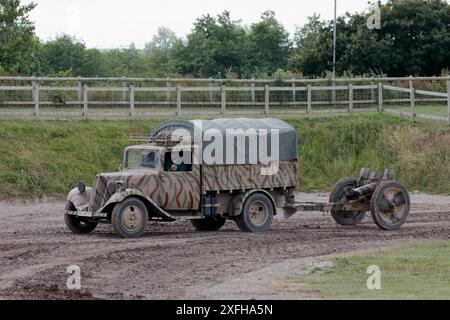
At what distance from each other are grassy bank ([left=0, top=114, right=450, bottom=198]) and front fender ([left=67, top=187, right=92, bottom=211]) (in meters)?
5.92

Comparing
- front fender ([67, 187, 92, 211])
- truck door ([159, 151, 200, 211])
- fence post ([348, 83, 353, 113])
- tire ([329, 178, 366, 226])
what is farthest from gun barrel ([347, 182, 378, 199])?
fence post ([348, 83, 353, 113])

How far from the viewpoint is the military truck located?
23281 mm

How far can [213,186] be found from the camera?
24.2m

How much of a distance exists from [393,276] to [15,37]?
38.5 meters

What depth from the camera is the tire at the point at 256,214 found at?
24.6m

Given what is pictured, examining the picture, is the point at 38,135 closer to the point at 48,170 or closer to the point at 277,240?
the point at 48,170

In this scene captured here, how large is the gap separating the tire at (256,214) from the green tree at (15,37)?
97.2ft

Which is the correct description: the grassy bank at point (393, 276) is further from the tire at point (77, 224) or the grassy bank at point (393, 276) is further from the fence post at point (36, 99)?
the fence post at point (36, 99)

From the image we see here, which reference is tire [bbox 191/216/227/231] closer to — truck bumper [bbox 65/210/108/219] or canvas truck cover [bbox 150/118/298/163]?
canvas truck cover [bbox 150/118/298/163]

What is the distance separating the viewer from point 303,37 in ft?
265

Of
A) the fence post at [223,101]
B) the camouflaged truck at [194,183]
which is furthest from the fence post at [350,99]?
the camouflaged truck at [194,183]
